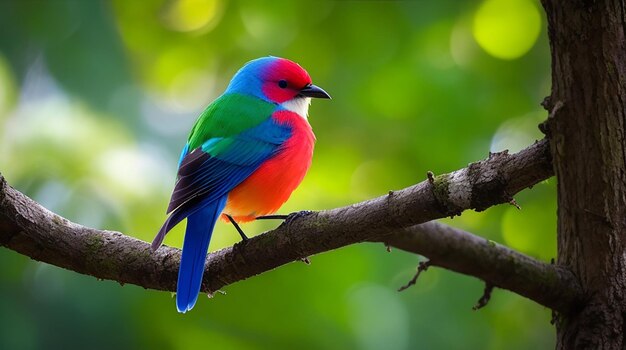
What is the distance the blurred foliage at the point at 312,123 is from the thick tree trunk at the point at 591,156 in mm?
1623

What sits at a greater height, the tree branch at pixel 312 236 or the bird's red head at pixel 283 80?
the bird's red head at pixel 283 80

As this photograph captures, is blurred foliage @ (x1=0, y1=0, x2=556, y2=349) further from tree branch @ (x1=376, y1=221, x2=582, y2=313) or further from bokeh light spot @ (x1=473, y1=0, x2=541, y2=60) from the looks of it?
tree branch @ (x1=376, y1=221, x2=582, y2=313)

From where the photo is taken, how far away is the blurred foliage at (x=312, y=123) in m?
4.07

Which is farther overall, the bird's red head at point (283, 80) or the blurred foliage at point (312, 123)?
the bird's red head at point (283, 80)

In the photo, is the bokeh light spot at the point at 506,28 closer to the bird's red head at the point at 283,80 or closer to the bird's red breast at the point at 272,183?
the bird's red head at the point at 283,80

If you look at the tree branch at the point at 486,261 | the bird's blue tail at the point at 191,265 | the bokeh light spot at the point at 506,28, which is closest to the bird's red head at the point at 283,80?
the tree branch at the point at 486,261

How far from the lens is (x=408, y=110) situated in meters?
5.02

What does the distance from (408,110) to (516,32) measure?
35.1 inches

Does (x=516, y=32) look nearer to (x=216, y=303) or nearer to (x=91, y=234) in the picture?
(x=216, y=303)

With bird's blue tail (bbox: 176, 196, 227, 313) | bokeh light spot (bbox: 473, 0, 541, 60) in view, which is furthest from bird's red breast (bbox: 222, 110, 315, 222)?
bokeh light spot (bbox: 473, 0, 541, 60)

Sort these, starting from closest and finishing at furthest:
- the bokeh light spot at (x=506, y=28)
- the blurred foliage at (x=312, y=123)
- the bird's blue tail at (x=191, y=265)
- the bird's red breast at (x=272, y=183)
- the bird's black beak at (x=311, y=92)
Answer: the bird's blue tail at (x=191, y=265), the bird's red breast at (x=272, y=183), the blurred foliage at (x=312, y=123), the bird's black beak at (x=311, y=92), the bokeh light spot at (x=506, y=28)

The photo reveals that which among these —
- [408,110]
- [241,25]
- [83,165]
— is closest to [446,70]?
[408,110]

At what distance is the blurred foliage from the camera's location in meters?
4.07

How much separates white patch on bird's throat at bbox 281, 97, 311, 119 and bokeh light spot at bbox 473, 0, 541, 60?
4.69 feet
